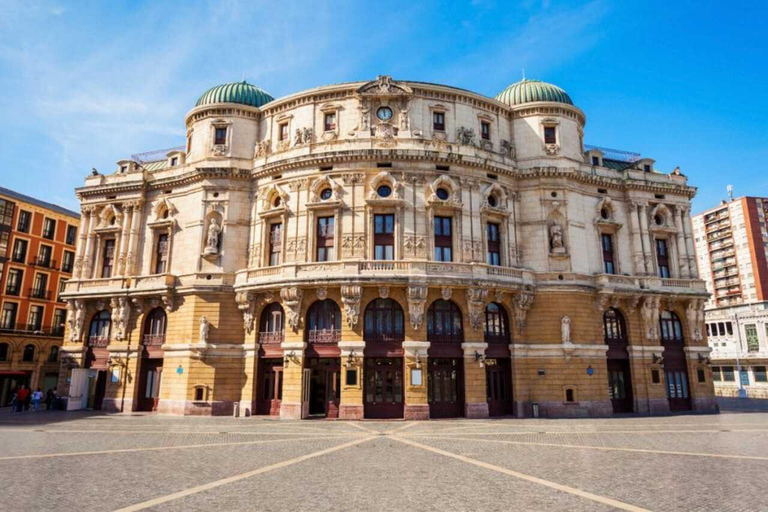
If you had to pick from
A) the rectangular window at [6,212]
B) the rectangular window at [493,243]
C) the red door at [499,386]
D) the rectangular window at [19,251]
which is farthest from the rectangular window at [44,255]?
the red door at [499,386]

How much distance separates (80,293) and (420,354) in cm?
3073

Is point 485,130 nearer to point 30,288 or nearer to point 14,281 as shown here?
point 30,288

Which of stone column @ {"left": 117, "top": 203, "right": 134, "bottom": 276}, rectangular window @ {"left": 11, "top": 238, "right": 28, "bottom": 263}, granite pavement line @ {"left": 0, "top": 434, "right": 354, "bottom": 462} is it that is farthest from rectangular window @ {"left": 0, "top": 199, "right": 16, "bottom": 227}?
granite pavement line @ {"left": 0, "top": 434, "right": 354, "bottom": 462}

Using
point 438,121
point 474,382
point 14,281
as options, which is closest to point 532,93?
point 438,121

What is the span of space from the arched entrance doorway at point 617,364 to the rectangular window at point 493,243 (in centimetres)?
1065

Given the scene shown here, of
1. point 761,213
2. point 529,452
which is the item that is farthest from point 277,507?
point 761,213

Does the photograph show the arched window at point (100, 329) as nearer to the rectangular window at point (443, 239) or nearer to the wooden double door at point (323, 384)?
the wooden double door at point (323, 384)

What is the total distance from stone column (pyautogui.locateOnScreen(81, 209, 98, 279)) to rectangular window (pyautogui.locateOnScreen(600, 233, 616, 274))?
46.2 m

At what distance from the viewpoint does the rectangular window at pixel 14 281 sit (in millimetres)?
56497

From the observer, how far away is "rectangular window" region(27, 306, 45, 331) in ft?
191

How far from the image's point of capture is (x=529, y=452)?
21.6m

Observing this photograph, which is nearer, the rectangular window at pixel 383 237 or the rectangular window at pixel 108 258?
the rectangular window at pixel 383 237

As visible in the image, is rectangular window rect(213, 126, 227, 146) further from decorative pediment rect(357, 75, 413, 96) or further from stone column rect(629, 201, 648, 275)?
stone column rect(629, 201, 648, 275)

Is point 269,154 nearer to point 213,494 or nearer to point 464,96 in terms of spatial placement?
point 464,96
